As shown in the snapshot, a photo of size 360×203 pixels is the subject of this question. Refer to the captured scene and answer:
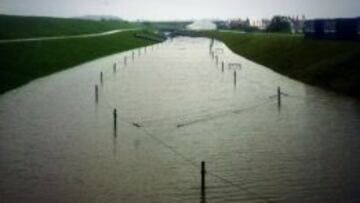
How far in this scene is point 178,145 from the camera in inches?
1190

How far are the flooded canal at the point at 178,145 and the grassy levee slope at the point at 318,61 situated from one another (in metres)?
2.88

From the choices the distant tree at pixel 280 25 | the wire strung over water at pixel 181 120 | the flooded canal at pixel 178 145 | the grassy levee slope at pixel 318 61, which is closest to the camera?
the flooded canal at pixel 178 145

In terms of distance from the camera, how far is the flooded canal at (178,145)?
22344 millimetres

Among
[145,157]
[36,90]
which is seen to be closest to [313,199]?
[145,157]

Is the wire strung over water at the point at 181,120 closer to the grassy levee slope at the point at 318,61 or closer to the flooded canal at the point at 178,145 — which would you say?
the flooded canal at the point at 178,145

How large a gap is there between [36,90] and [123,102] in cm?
1170

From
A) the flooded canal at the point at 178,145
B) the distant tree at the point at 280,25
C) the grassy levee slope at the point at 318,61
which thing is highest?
the distant tree at the point at 280,25

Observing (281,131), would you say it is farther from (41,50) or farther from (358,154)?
(41,50)

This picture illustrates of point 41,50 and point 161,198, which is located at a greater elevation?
point 41,50

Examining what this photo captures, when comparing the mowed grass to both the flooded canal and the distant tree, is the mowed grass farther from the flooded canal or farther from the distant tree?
the distant tree

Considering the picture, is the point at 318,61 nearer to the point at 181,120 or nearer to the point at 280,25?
the point at 181,120

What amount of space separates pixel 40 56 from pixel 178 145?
49.6 meters

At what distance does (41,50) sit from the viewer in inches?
3086

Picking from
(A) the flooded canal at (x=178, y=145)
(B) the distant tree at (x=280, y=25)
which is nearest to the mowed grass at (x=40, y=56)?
(A) the flooded canal at (x=178, y=145)
